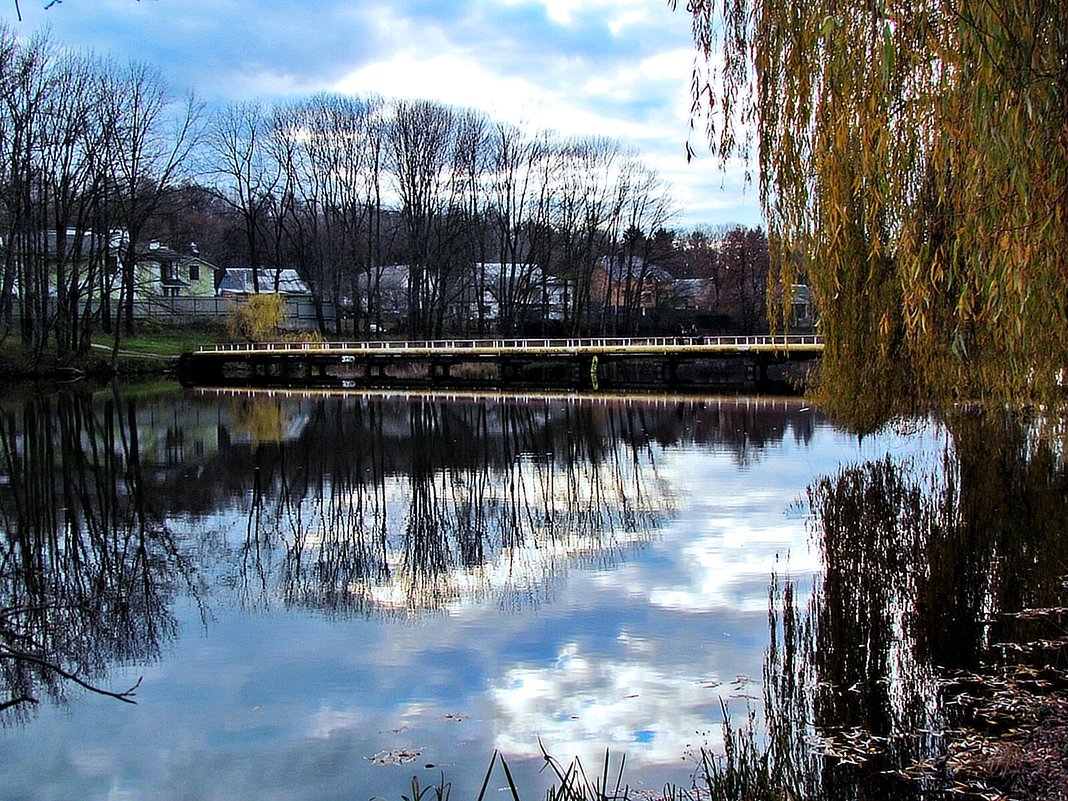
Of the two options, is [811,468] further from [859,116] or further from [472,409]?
[472,409]

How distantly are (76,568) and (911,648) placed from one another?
992cm

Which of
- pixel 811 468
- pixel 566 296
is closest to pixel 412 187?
pixel 566 296

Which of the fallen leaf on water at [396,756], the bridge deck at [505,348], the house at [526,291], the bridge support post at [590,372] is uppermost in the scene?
the house at [526,291]

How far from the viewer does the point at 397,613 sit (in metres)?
11.5

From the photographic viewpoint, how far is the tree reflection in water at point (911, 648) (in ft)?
22.0

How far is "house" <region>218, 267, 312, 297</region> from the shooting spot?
78125mm

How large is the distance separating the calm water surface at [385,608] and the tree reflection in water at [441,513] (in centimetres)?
7

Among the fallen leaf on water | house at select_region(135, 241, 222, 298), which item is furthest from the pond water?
house at select_region(135, 241, 222, 298)

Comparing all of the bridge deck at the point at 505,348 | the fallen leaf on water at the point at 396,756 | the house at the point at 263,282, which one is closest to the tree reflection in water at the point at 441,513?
the fallen leaf on water at the point at 396,756

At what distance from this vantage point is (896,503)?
612 inches

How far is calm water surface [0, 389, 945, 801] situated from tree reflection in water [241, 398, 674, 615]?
0.07 m

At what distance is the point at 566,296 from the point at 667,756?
6470cm

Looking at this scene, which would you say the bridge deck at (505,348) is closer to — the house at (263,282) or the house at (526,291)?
the house at (526,291)

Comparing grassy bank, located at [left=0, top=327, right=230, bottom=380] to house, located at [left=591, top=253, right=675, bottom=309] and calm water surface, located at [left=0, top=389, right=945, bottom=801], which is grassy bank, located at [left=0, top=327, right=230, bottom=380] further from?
house, located at [left=591, top=253, right=675, bottom=309]
